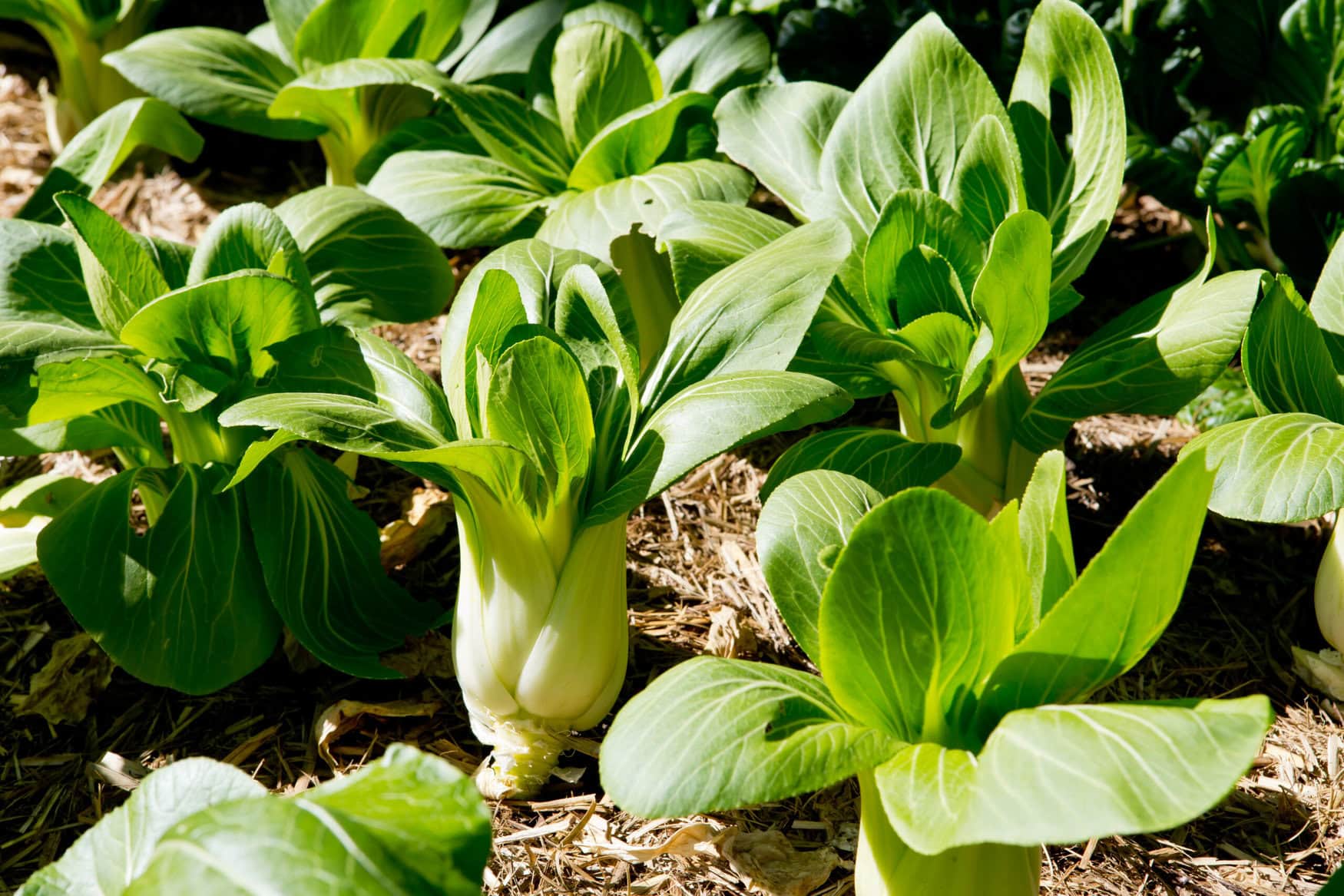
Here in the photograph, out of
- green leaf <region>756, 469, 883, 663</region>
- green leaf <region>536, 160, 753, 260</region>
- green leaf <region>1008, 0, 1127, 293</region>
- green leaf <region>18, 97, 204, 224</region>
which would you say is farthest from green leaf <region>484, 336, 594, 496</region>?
green leaf <region>18, 97, 204, 224</region>

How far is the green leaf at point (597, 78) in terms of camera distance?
2.06 metres

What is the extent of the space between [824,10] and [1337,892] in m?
1.69

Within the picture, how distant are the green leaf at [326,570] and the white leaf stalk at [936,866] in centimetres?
67

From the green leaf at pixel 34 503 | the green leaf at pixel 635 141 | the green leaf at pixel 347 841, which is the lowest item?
the green leaf at pixel 34 503

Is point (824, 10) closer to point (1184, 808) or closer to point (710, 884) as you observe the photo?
point (710, 884)

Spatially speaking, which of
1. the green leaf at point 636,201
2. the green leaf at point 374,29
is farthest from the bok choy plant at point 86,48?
the green leaf at point 636,201

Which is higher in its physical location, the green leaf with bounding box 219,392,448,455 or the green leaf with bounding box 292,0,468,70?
the green leaf with bounding box 292,0,468,70

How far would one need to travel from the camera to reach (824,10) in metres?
2.24

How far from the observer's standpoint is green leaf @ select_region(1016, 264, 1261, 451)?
1.57 meters

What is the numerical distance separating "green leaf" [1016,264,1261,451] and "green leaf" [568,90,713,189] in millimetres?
624

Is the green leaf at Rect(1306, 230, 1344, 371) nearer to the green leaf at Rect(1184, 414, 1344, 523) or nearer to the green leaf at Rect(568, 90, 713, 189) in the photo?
the green leaf at Rect(1184, 414, 1344, 523)

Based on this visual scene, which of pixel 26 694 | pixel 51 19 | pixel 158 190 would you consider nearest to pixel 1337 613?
pixel 26 694

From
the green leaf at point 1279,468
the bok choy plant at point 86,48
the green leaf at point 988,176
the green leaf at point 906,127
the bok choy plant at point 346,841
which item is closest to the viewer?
the bok choy plant at point 346,841

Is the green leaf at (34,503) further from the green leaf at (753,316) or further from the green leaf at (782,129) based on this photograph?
the green leaf at (782,129)
